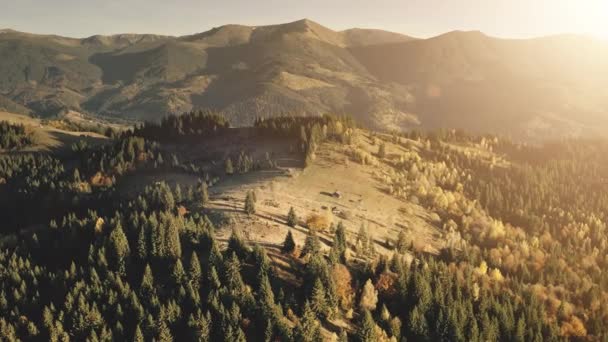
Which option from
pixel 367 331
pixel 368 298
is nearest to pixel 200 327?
pixel 367 331

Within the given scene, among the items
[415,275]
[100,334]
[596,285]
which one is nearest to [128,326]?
[100,334]

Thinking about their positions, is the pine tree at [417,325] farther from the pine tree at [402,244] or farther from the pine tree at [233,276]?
the pine tree at [402,244]

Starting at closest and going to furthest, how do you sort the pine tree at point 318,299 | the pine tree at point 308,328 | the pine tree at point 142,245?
1. the pine tree at point 308,328
2. the pine tree at point 318,299
3. the pine tree at point 142,245

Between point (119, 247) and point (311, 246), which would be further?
point (311, 246)

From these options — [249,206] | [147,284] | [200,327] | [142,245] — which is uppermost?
[249,206]

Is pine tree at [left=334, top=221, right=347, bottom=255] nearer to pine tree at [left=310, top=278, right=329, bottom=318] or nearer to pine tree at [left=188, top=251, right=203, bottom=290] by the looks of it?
pine tree at [left=310, top=278, right=329, bottom=318]

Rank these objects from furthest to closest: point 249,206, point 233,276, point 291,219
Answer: point 249,206
point 291,219
point 233,276

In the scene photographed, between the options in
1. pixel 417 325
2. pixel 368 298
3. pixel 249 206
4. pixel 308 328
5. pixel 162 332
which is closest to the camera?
pixel 162 332

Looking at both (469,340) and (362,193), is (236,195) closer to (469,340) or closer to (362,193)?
(362,193)

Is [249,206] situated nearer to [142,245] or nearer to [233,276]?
[142,245]

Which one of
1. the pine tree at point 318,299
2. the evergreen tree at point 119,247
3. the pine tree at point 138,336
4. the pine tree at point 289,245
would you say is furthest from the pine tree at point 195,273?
the pine tree at point 318,299

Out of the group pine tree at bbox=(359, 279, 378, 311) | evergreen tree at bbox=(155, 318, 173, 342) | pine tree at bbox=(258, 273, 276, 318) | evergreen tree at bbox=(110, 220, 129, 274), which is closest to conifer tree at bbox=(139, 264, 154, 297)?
evergreen tree at bbox=(110, 220, 129, 274)
